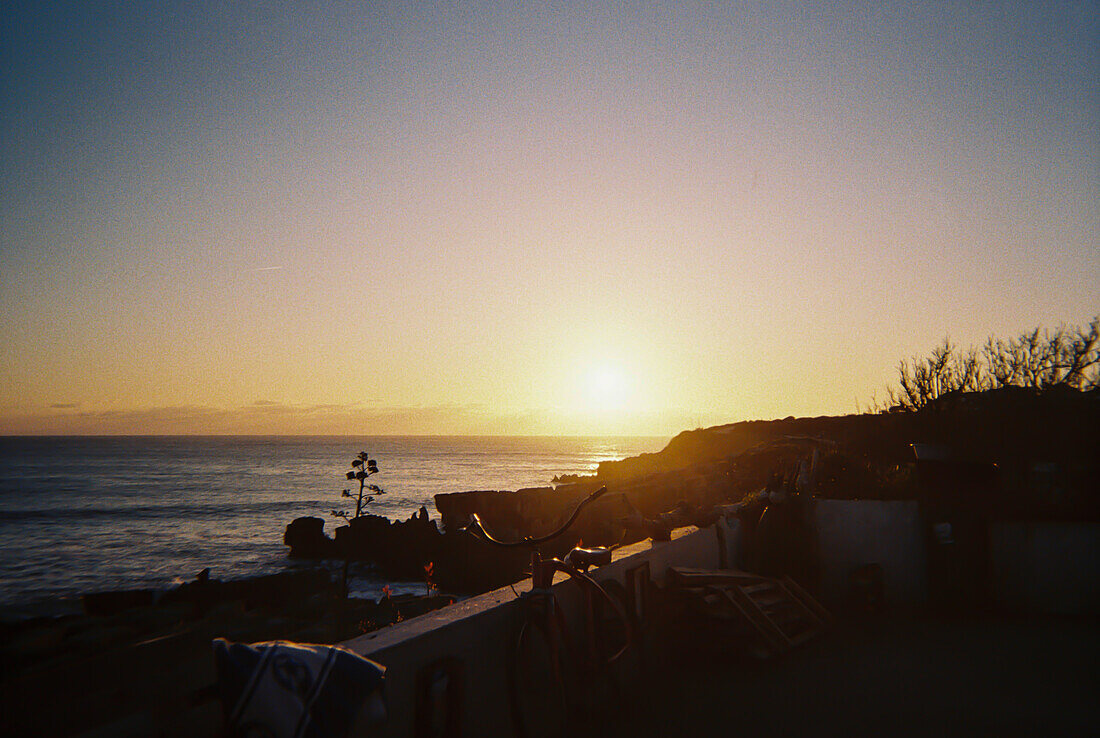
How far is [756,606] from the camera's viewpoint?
272 inches

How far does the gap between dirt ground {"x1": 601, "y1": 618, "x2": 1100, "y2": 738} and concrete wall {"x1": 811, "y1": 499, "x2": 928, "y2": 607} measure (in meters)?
1.36

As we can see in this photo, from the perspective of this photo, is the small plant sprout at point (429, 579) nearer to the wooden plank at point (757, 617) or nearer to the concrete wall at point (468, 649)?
the wooden plank at point (757, 617)

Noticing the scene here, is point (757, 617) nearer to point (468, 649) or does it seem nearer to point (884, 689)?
point (884, 689)

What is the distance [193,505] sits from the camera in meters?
54.4

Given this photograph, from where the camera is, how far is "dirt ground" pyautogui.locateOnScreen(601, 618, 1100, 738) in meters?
5.10

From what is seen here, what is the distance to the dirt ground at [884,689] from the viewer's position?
5.10 m

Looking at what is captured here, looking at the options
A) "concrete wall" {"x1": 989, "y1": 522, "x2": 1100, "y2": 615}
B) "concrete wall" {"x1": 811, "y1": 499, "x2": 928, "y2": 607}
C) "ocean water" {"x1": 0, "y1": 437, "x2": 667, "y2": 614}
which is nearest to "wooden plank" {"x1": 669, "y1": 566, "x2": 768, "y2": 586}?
"concrete wall" {"x1": 811, "y1": 499, "x2": 928, "y2": 607}

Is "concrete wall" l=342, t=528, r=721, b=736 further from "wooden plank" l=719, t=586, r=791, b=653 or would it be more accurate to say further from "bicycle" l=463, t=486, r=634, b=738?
"wooden plank" l=719, t=586, r=791, b=653

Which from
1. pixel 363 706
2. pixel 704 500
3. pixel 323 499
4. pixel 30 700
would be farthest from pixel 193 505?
pixel 363 706

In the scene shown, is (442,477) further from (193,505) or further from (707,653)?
(707,653)

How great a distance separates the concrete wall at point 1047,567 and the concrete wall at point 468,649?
7674 millimetres

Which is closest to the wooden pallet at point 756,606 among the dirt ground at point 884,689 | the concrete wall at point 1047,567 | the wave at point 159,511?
the dirt ground at point 884,689

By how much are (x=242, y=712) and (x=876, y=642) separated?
773 cm

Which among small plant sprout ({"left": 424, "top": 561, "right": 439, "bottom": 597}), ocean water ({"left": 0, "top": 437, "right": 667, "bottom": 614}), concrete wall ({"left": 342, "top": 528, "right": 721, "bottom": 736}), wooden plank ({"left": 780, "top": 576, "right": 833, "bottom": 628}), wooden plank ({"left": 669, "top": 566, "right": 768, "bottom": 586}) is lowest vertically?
ocean water ({"left": 0, "top": 437, "right": 667, "bottom": 614})
